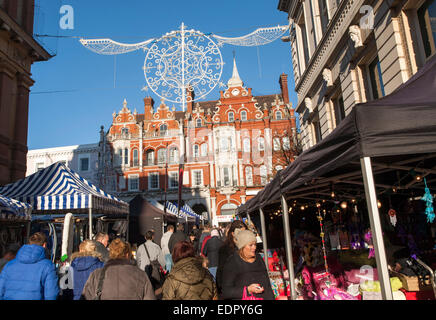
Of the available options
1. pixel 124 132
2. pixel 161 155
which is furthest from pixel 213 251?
pixel 124 132

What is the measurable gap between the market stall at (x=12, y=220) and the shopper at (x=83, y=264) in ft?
9.12

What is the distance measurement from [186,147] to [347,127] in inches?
1488

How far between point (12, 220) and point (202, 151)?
32.5 meters

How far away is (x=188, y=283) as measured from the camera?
300 centimetres

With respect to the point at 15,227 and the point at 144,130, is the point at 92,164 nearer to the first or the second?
the point at 144,130

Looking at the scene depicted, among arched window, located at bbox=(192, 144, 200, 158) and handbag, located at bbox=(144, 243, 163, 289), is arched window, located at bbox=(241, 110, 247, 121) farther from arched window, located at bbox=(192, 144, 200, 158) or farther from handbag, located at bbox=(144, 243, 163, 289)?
handbag, located at bbox=(144, 243, 163, 289)

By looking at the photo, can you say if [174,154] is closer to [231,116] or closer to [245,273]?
[231,116]

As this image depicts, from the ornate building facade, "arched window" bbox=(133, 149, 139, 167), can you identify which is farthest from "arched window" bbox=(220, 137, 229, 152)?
the ornate building facade

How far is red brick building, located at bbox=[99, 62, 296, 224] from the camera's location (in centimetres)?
3734

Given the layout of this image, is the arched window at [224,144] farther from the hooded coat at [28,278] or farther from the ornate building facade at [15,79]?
the hooded coat at [28,278]

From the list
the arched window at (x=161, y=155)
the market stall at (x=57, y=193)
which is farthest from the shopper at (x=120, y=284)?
the arched window at (x=161, y=155)

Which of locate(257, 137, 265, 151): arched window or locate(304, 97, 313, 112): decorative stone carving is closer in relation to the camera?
locate(304, 97, 313, 112): decorative stone carving

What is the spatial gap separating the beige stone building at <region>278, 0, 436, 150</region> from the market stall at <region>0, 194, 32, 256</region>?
910cm

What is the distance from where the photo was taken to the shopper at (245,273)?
3.37 meters
